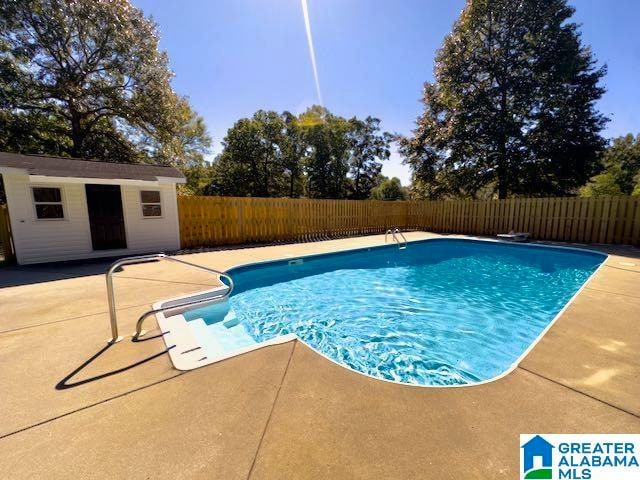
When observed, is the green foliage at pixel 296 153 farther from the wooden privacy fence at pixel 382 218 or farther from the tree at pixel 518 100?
the wooden privacy fence at pixel 382 218

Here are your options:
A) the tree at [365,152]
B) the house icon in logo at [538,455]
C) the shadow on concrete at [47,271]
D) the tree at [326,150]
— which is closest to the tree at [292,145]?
the tree at [326,150]

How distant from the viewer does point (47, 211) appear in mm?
7145

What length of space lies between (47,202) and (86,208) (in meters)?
0.78

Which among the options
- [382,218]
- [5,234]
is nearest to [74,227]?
[5,234]

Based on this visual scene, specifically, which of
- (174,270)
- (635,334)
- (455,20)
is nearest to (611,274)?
(635,334)

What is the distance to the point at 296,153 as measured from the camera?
82.4ft

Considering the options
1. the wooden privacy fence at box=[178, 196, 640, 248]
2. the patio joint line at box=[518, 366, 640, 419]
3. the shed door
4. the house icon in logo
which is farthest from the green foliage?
the house icon in logo

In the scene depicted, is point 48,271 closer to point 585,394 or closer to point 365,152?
point 585,394

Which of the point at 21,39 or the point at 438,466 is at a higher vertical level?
the point at 21,39

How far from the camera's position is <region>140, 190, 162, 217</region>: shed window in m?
8.38

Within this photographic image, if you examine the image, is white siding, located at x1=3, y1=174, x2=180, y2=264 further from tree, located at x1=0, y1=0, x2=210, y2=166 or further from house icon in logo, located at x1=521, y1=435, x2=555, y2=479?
house icon in logo, located at x1=521, y1=435, x2=555, y2=479

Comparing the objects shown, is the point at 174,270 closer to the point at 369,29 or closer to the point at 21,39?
the point at 369,29

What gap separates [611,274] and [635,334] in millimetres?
3452

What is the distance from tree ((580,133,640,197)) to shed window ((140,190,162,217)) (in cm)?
3208
